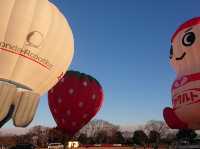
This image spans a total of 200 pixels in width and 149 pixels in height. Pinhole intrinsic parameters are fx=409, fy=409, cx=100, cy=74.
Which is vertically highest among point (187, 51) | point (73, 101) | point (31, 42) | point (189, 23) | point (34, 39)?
point (189, 23)

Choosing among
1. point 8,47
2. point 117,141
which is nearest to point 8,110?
point 8,47

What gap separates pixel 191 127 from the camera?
16969 millimetres

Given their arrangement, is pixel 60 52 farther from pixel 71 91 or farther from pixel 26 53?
pixel 71 91

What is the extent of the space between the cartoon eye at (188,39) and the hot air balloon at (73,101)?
20.7 feet

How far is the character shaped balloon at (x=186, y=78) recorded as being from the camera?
16.1 metres

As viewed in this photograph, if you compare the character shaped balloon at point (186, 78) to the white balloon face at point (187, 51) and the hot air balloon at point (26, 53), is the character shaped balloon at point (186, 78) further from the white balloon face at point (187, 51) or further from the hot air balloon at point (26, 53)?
the hot air balloon at point (26, 53)

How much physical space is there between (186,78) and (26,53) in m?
6.80

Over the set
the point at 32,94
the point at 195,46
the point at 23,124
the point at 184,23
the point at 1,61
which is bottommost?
the point at 23,124

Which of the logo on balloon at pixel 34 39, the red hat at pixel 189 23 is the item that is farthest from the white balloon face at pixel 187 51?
the logo on balloon at pixel 34 39

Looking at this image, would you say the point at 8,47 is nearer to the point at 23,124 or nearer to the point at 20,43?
the point at 20,43

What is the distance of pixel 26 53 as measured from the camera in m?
13.1

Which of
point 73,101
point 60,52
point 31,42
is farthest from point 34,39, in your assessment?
point 73,101

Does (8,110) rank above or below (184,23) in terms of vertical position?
below

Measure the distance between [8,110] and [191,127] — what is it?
7.91m
